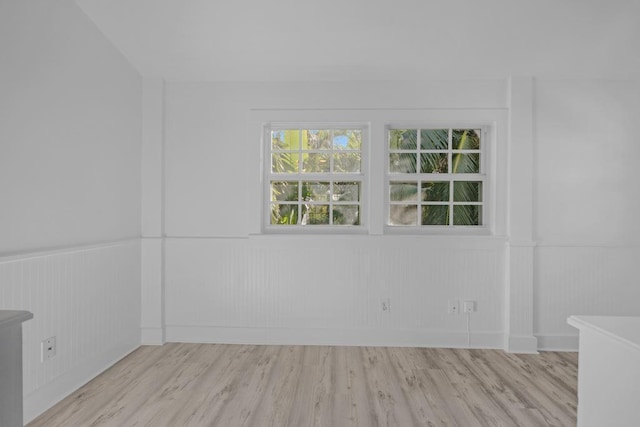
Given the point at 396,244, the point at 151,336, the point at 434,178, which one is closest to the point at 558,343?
the point at 396,244

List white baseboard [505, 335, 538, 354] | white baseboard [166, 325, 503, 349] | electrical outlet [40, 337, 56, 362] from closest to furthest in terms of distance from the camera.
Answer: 1. electrical outlet [40, 337, 56, 362]
2. white baseboard [505, 335, 538, 354]
3. white baseboard [166, 325, 503, 349]

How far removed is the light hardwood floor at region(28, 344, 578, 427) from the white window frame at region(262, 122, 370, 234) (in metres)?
1.10

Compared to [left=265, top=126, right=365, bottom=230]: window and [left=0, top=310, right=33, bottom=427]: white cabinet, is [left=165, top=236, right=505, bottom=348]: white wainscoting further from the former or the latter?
[left=0, top=310, right=33, bottom=427]: white cabinet

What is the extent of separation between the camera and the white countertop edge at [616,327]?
4.16 feet

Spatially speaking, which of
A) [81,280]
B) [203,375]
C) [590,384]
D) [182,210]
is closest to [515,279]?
[590,384]

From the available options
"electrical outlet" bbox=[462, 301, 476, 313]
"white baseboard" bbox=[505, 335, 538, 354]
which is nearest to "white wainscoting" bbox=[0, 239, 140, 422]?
"electrical outlet" bbox=[462, 301, 476, 313]

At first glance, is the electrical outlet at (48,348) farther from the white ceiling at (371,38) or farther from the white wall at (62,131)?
the white ceiling at (371,38)

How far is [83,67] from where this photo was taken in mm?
3039

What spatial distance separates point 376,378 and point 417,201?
5.65 feet

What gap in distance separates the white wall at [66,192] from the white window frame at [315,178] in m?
1.19

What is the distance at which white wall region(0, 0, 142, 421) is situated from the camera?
7.88 feet

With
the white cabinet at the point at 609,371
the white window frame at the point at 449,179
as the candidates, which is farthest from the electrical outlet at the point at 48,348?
the white cabinet at the point at 609,371

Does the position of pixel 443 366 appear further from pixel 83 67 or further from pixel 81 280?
pixel 83 67

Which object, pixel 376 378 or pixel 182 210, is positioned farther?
pixel 182 210
